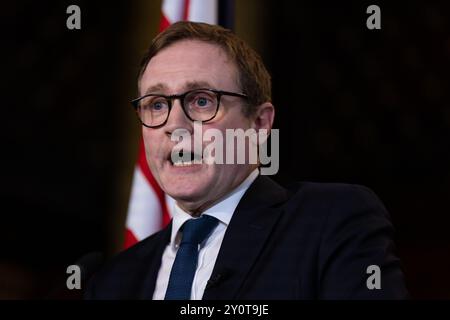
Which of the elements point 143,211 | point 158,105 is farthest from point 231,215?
point 143,211

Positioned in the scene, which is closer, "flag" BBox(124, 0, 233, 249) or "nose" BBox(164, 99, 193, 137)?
"nose" BBox(164, 99, 193, 137)

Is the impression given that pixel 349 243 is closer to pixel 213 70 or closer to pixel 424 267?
pixel 213 70

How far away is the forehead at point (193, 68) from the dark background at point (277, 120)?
1.29 ft

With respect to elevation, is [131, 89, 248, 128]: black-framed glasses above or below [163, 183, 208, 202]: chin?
above

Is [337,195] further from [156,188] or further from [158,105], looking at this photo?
[156,188]

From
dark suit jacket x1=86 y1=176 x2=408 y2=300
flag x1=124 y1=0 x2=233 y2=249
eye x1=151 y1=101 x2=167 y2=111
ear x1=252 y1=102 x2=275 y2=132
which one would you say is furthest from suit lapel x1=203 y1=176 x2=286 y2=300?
flag x1=124 y1=0 x2=233 y2=249

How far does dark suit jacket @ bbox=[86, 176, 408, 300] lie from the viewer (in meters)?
0.99

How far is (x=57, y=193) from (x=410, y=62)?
1428 mm

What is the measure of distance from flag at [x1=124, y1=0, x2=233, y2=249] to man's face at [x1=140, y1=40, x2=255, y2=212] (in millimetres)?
347

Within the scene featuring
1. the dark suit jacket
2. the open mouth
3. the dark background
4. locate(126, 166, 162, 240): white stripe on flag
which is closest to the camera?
the dark suit jacket

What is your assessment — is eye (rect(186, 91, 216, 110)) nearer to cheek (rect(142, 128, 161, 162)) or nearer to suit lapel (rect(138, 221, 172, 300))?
cheek (rect(142, 128, 161, 162))

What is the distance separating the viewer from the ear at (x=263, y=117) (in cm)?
119
